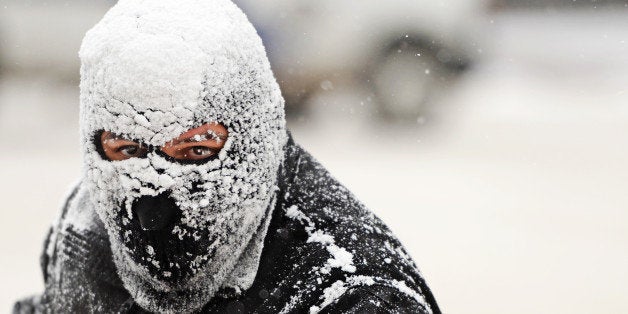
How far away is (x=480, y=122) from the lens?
416 inches

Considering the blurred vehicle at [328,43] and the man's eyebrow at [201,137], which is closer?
the man's eyebrow at [201,137]

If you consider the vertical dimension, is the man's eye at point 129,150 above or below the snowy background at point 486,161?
below

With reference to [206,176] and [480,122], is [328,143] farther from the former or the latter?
[206,176]

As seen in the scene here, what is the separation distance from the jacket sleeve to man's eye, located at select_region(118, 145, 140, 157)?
23.0 inches

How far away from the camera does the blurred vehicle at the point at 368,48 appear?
399 inches

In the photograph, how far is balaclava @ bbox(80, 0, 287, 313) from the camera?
170cm

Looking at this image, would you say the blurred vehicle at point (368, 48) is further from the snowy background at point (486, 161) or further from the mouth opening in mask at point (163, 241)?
the mouth opening in mask at point (163, 241)

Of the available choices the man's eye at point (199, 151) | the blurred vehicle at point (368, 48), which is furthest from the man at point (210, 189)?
the blurred vehicle at point (368, 48)

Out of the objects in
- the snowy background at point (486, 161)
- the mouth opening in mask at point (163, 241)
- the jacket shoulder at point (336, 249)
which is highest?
the snowy background at point (486, 161)

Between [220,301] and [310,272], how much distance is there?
256mm

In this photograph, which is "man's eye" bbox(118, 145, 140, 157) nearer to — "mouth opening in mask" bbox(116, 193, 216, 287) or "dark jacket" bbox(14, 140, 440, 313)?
"mouth opening in mask" bbox(116, 193, 216, 287)

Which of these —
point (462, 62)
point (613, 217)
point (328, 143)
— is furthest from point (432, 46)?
point (613, 217)

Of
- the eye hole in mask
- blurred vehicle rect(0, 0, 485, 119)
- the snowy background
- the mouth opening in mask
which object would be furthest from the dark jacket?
blurred vehicle rect(0, 0, 485, 119)

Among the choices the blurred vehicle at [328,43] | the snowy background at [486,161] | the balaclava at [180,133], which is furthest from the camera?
the blurred vehicle at [328,43]
